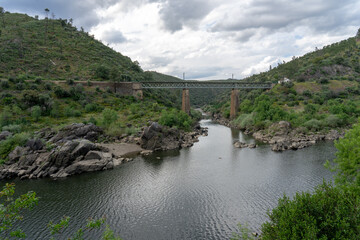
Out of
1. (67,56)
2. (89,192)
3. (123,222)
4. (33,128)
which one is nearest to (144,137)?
(89,192)

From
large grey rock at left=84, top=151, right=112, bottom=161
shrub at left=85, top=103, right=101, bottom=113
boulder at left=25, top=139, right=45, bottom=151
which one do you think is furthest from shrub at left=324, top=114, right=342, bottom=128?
boulder at left=25, top=139, right=45, bottom=151

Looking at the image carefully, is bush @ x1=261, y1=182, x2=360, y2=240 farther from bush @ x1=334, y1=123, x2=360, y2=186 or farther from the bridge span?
the bridge span

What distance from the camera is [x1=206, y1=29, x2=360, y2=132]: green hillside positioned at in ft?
201

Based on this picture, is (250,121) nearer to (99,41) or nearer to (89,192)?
(89,192)

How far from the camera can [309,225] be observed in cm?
1159

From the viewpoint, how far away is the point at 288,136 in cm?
5444

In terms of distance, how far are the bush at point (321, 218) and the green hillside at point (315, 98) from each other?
48363mm

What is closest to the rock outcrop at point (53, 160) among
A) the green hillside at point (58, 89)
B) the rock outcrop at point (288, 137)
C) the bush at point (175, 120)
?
the green hillside at point (58, 89)

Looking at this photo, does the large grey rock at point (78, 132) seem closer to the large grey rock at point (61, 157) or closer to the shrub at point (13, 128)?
the large grey rock at point (61, 157)

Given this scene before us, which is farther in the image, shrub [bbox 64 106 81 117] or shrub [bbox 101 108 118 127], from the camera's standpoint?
shrub [bbox 64 106 81 117]

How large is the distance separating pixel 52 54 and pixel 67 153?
70813 millimetres

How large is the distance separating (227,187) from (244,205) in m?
4.90

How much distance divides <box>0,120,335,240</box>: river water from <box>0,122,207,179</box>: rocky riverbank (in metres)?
2.05

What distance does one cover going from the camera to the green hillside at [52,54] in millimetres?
80000
